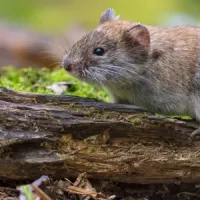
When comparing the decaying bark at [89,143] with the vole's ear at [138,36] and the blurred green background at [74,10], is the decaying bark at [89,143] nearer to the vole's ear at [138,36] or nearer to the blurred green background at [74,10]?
the vole's ear at [138,36]

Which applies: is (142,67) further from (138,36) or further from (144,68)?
(138,36)

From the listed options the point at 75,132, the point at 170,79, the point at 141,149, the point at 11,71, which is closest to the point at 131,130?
the point at 141,149

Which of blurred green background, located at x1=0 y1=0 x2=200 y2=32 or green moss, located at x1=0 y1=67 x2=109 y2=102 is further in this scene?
blurred green background, located at x1=0 y1=0 x2=200 y2=32

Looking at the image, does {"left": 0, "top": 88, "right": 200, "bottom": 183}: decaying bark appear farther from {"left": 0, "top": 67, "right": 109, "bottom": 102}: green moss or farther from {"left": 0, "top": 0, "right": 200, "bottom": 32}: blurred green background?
{"left": 0, "top": 0, "right": 200, "bottom": 32}: blurred green background

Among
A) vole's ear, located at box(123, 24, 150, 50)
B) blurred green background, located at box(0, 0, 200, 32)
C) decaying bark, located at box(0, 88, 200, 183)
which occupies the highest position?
blurred green background, located at box(0, 0, 200, 32)

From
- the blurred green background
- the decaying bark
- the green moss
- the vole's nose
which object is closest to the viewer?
the decaying bark

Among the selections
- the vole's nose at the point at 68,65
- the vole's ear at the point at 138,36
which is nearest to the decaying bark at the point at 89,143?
the vole's nose at the point at 68,65

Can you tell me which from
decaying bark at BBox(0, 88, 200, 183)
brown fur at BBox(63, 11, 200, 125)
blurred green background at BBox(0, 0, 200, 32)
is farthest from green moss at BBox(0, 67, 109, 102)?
blurred green background at BBox(0, 0, 200, 32)
